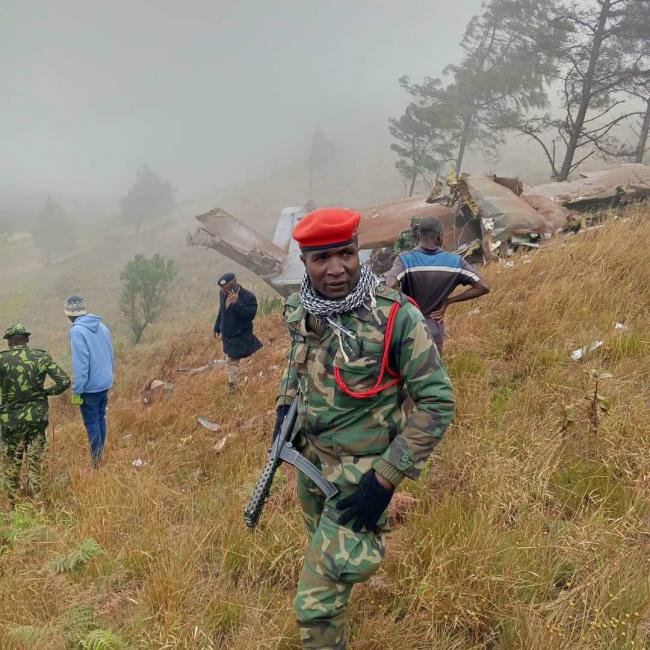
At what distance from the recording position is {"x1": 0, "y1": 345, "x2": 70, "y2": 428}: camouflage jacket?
3.73m

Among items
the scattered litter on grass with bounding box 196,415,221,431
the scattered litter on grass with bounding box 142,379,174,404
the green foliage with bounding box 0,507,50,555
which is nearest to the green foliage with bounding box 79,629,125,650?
the green foliage with bounding box 0,507,50,555

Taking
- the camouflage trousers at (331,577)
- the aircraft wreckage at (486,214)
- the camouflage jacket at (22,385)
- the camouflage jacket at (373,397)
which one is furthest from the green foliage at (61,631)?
the aircraft wreckage at (486,214)

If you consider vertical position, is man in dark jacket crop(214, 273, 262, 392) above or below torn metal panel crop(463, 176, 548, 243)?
below

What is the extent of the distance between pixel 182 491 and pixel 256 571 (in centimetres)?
116

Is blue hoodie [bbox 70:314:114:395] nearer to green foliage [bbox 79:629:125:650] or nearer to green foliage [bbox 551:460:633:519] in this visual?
green foliage [bbox 79:629:125:650]

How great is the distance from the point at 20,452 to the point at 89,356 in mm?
978

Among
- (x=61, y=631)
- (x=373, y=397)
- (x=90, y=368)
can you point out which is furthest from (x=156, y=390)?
(x=373, y=397)

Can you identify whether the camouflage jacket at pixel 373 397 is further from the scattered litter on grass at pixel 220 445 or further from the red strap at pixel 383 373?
the scattered litter on grass at pixel 220 445

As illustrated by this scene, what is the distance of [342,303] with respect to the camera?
4.93ft

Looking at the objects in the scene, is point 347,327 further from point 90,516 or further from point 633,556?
point 90,516

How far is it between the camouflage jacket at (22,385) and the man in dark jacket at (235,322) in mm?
1973

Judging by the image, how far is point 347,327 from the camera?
1.54 meters

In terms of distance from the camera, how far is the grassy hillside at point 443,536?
5.81 feet

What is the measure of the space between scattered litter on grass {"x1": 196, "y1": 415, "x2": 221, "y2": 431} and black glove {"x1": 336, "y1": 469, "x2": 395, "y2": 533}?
3232mm
